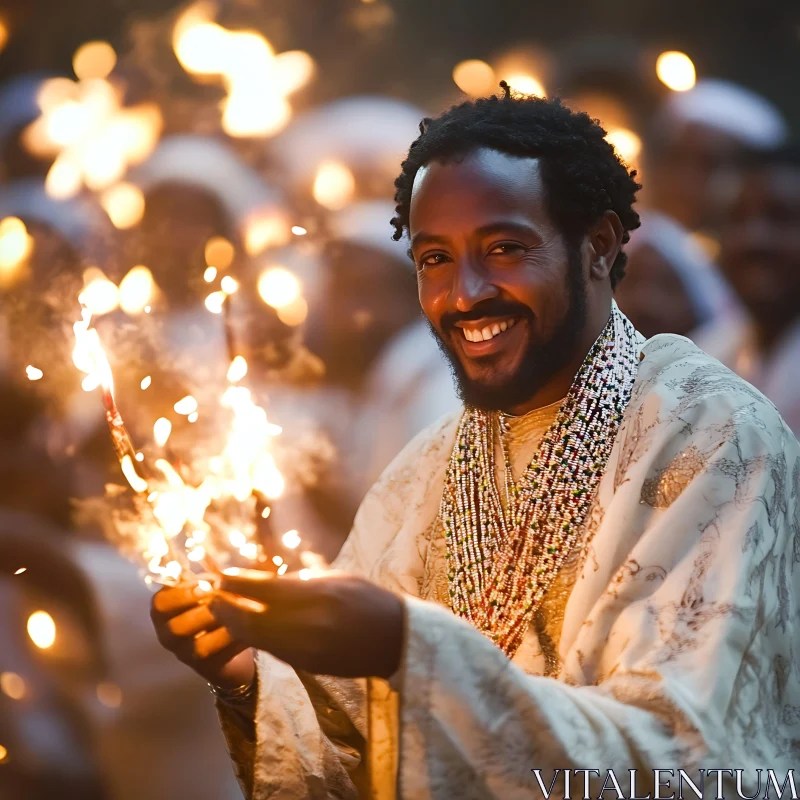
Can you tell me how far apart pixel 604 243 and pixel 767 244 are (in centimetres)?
198

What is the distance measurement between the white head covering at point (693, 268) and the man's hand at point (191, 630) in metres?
2.44

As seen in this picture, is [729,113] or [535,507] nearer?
[535,507]

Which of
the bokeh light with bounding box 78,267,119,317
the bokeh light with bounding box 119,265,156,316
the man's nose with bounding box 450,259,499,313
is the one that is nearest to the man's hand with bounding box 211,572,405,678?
the man's nose with bounding box 450,259,499,313

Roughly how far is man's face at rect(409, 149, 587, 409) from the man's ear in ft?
0.21

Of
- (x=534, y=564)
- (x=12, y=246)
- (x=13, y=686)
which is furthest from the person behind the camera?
(x=12, y=246)

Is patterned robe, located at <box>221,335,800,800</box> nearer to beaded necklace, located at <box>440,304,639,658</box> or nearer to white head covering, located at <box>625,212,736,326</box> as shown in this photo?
beaded necklace, located at <box>440,304,639,658</box>

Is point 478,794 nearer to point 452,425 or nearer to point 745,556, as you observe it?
point 745,556

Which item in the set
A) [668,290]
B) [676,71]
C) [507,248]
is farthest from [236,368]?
[676,71]

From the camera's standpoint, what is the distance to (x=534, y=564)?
172 cm

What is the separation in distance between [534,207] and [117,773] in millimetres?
2396

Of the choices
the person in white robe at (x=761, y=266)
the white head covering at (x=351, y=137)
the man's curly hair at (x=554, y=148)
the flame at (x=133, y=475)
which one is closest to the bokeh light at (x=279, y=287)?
the white head covering at (x=351, y=137)

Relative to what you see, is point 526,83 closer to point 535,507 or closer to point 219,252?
point 219,252

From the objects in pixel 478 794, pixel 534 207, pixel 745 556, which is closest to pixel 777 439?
pixel 745 556

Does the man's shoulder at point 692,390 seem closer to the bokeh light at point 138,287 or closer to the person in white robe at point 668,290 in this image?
the person in white robe at point 668,290
